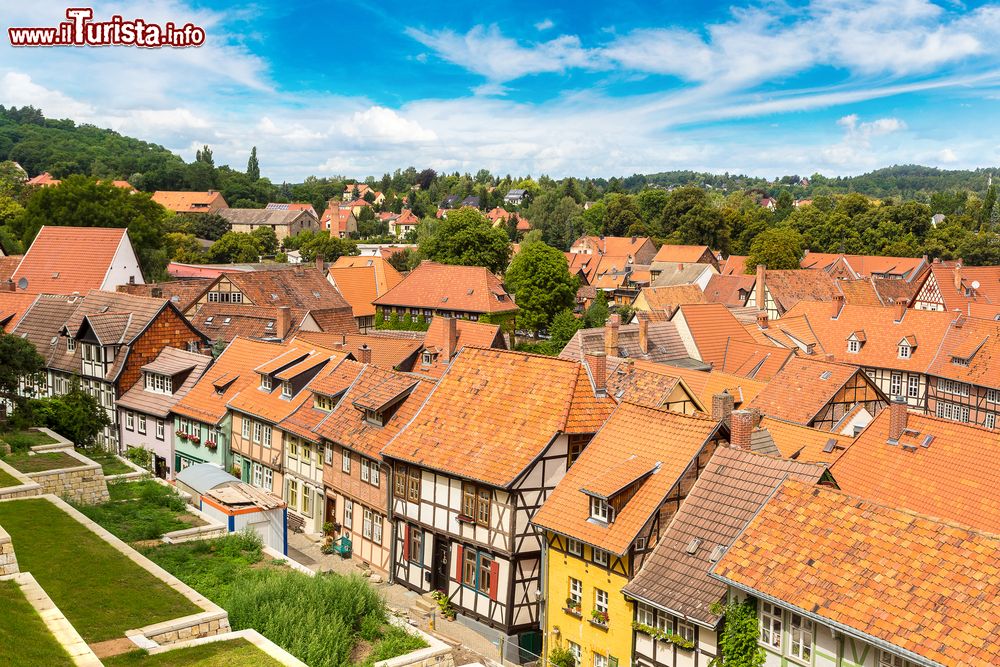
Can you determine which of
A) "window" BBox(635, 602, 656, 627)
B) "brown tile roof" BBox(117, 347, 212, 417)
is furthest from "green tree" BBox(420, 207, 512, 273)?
"window" BBox(635, 602, 656, 627)

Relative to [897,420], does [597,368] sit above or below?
above

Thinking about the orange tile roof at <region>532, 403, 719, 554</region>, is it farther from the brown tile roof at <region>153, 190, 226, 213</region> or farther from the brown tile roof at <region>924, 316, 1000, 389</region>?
the brown tile roof at <region>153, 190, 226, 213</region>

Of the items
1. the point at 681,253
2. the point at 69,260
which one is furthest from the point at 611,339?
the point at 681,253

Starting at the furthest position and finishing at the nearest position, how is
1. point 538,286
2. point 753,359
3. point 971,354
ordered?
point 538,286, point 753,359, point 971,354

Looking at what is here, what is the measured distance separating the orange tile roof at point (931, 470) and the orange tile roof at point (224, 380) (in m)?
23.6

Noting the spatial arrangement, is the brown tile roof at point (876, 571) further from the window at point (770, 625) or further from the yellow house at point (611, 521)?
the yellow house at point (611, 521)

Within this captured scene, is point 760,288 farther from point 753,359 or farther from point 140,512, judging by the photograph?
point 140,512

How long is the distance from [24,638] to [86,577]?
5022 mm

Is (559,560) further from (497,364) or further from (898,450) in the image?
(898,450)

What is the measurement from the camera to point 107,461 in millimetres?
32250

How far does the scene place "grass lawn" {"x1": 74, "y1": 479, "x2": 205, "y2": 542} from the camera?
24.0 metres

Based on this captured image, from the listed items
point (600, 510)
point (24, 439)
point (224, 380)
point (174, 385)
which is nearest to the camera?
point (600, 510)

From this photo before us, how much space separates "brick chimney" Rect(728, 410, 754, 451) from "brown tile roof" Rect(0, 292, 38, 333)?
39.2 meters

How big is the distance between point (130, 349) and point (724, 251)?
9640cm
